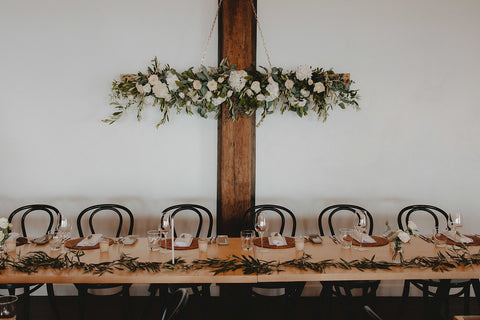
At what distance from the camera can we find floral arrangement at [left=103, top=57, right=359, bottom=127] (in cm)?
307

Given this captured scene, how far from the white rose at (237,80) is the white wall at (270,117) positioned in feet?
1.91

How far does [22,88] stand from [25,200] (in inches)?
46.8

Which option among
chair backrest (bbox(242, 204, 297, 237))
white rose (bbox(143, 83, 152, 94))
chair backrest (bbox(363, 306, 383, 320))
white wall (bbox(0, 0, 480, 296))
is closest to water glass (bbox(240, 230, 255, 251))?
chair backrest (bbox(242, 204, 297, 237))

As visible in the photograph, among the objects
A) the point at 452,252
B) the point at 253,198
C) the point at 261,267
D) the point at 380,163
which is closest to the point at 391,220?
the point at 380,163

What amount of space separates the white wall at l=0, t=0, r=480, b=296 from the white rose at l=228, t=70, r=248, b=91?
581 mm

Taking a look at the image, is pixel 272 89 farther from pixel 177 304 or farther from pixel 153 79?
pixel 177 304

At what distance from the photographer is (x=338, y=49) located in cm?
355

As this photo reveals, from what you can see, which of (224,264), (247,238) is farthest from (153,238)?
(247,238)

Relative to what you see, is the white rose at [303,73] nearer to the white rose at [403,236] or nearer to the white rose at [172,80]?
the white rose at [172,80]

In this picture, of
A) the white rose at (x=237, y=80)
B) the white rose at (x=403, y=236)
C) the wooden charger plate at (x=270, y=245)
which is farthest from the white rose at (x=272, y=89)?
the white rose at (x=403, y=236)

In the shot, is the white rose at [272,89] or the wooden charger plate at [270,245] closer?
the wooden charger plate at [270,245]

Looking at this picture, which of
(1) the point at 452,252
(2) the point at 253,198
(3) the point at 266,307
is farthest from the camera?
(2) the point at 253,198

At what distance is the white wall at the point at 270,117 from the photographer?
3525 mm

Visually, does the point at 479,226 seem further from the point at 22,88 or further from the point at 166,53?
the point at 22,88
